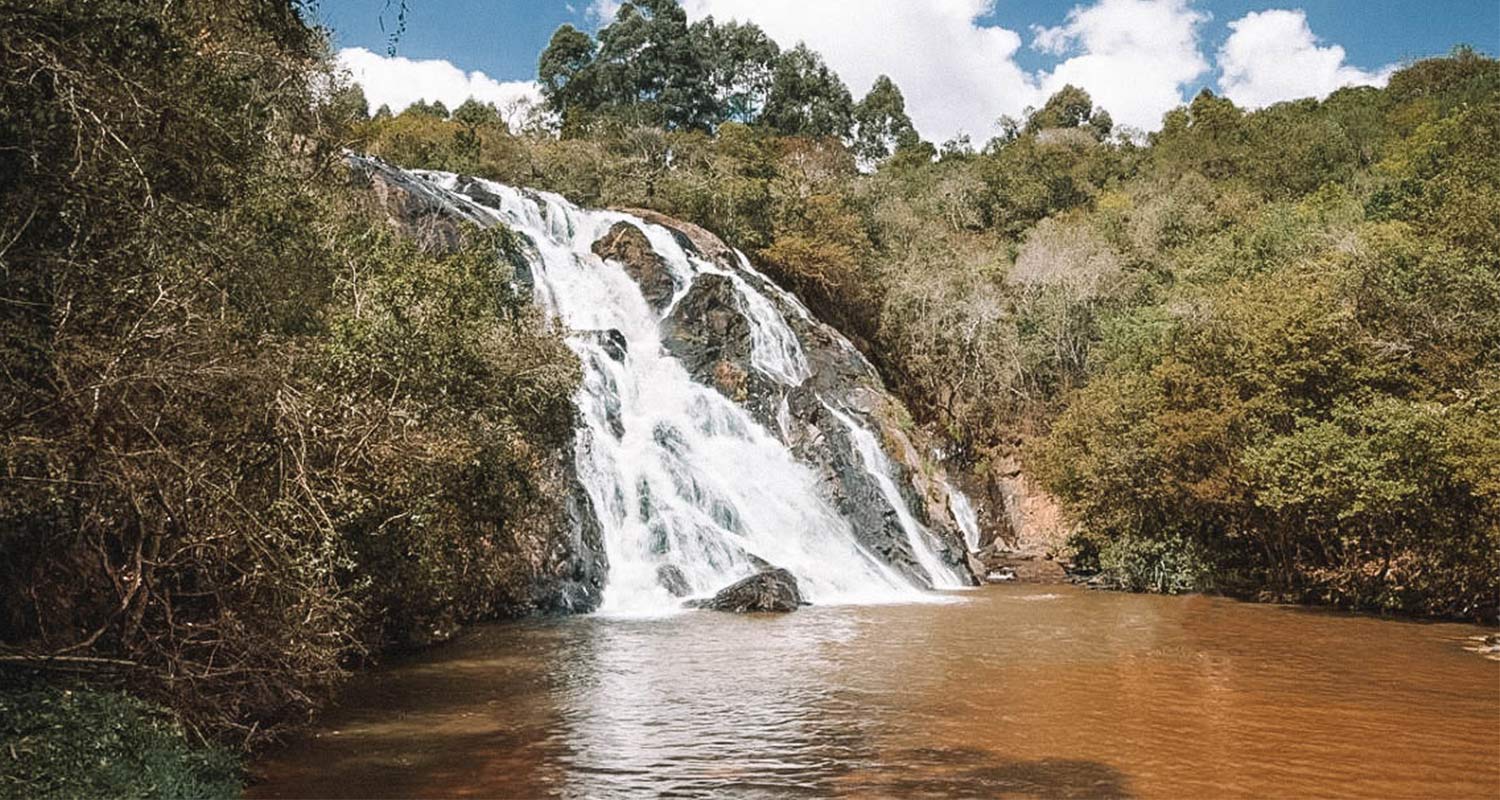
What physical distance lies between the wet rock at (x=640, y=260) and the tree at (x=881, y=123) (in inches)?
1874

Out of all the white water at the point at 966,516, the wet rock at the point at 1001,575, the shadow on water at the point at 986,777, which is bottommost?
the shadow on water at the point at 986,777

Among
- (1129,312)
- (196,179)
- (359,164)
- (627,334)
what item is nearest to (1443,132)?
(1129,312)

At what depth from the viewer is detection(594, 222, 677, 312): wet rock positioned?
33.2m

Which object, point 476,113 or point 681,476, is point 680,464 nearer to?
point 681,476

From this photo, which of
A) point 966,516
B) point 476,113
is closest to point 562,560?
point 966,516

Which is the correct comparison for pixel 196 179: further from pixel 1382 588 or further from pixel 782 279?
pixel 782 279

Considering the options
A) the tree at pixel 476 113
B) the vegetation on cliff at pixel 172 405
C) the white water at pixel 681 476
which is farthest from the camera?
the tree at pixel 476 113

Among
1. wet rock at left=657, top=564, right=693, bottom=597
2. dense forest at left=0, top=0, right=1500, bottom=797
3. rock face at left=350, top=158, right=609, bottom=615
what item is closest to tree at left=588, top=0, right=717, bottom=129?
dense forest at left=0, top=0, right=1500, bottom=797

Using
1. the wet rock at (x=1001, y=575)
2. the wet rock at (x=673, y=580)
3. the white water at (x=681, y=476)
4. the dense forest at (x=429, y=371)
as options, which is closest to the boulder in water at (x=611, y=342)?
the white water at (x=681, y=476)

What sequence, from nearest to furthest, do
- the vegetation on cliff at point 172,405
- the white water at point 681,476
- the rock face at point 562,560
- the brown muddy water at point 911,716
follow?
the vegetation on cliff at point 172,405 → the brown muddy water at point 911,716 → the rock face at point 562,560 → the white water at point 681,476

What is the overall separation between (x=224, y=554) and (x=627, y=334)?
77.3ft

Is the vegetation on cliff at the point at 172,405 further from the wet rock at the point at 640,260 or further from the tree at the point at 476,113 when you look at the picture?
the tree at the point at 476,113

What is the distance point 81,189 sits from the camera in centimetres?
705

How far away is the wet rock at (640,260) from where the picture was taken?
33219 millimetres
